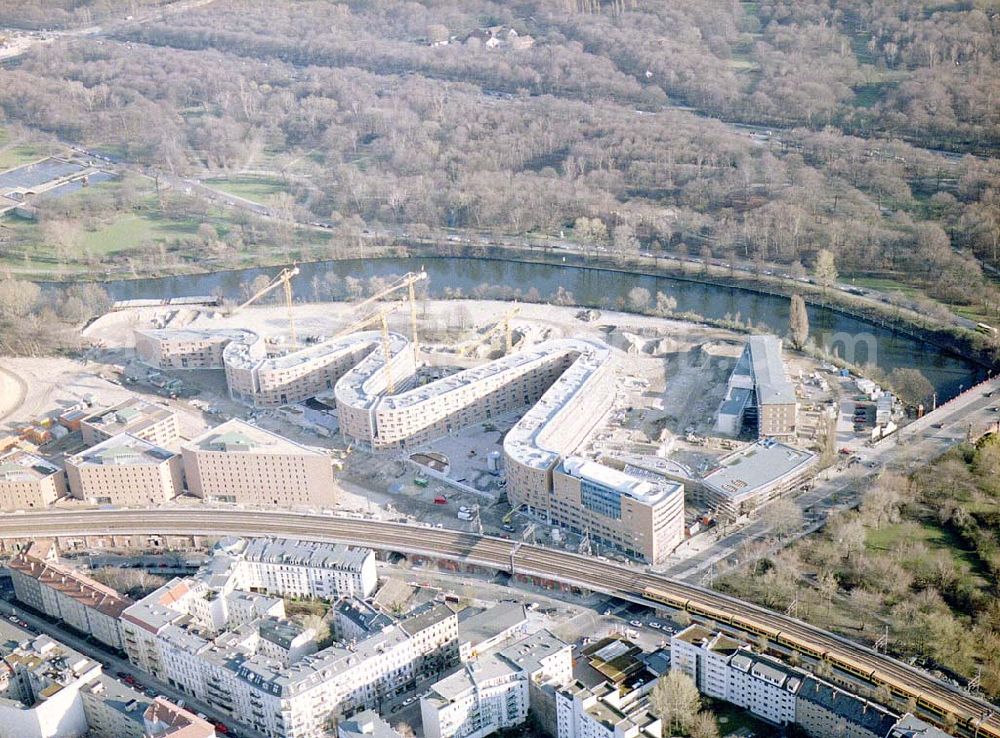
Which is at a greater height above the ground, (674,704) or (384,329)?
(384,329)

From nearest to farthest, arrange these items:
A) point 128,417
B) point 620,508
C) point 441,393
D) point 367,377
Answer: point 620,508
point 441,393
point 128,417
point 367,377

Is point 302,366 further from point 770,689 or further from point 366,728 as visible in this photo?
point 770,689

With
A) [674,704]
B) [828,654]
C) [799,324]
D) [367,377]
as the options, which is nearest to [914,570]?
[828,654]

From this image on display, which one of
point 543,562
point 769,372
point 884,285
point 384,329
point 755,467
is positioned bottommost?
point 543,562

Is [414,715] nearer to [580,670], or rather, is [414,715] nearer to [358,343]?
[580,670]

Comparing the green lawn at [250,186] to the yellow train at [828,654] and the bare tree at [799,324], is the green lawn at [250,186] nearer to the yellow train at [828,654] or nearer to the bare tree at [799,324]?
the bare tree at [799,324]

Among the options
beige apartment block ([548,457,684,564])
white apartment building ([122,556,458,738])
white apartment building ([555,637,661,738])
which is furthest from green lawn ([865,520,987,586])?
white apartment building ([122,556,458,738])
